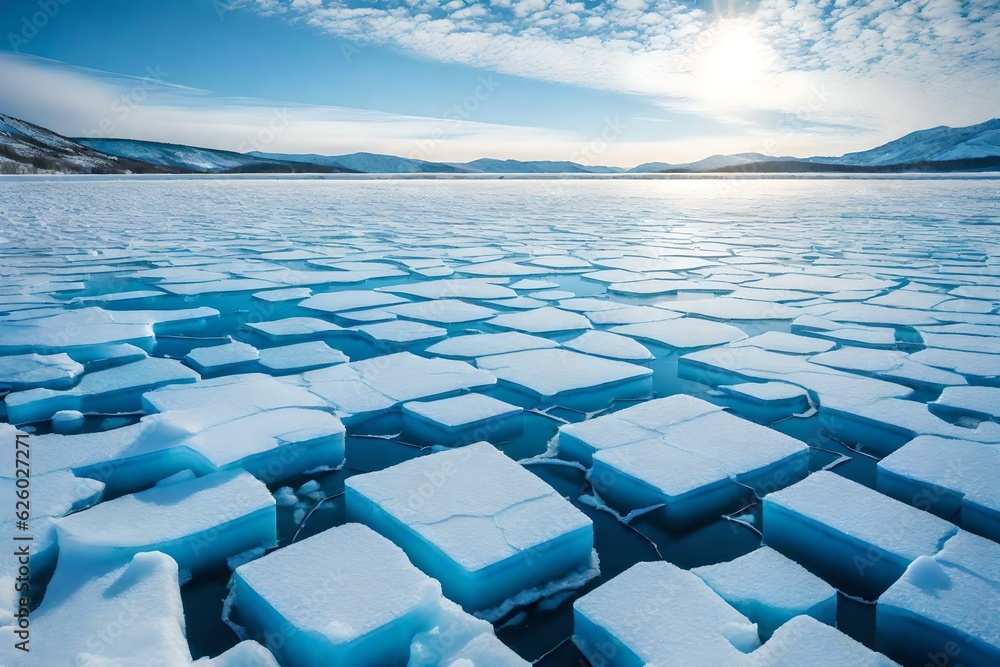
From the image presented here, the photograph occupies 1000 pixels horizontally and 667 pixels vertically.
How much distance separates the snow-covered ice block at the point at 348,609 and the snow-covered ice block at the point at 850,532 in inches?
27.1

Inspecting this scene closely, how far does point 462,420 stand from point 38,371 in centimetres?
164

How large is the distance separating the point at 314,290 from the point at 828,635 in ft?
11.5

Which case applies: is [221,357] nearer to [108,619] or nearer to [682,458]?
[108,619]

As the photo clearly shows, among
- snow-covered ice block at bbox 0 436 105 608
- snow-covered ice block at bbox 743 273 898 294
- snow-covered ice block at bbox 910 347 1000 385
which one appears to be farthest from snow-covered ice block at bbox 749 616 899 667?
snow-covered ice block at bbox 743 273 898 294

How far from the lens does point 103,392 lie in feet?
6.63

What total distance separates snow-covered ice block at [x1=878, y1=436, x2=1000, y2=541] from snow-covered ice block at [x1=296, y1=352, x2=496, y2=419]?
1224 millimetres

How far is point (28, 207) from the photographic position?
10.5 meters

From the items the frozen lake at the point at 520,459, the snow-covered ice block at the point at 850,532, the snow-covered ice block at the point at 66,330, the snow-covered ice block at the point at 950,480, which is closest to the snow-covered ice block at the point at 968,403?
the frozen lake at the point at 520,459

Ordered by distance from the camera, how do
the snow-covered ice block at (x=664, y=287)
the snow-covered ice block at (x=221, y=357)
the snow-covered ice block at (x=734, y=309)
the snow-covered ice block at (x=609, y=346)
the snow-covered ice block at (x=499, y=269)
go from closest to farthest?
the snow-covered ice block at (x=221, y=357) → the snow-covered ice block at (x=609, y=346) → the snow-covered ice block at (x=734, y=309) → the snow-covered ice block at (x=664, y=287) → the snow-covered ice block at (x=499, y=269)

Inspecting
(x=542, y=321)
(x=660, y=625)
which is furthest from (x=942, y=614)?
(x=542, y=321)

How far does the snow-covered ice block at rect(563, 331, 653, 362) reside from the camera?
97.7 inches

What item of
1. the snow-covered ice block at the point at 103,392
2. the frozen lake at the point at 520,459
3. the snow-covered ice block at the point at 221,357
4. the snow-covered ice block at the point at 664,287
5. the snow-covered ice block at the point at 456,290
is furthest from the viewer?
the snow-covered ice block at the point at 664,287

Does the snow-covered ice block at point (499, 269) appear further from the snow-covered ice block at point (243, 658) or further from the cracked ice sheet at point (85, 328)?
the snow-covered ice block at point (243, 658)

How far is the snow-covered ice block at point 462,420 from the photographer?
Result: 5.78ft
